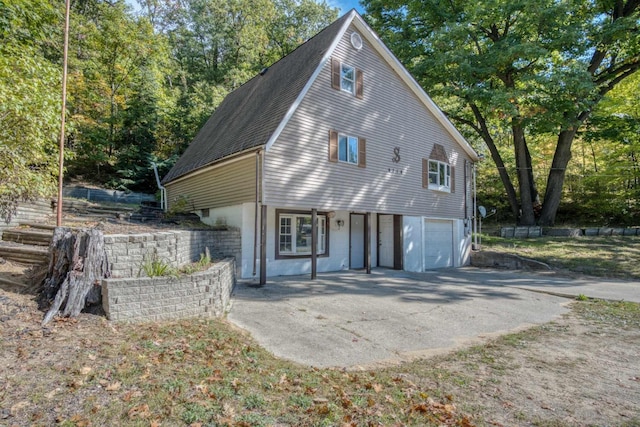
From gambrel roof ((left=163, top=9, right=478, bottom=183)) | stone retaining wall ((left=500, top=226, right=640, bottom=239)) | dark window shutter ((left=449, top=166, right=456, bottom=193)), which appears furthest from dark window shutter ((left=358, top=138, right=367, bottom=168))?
stone retaining wall ((left=500, top=226, right=640, bottom=239))

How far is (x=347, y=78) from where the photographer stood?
11852mm

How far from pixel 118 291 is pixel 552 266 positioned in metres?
15.1

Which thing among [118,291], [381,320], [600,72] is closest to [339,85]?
[381,320]

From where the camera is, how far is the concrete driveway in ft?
16.6

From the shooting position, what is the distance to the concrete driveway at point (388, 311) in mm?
5070

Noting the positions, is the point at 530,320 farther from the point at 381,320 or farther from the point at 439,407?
the point at 439,407

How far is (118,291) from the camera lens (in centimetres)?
496

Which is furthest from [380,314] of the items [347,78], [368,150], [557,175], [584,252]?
[557,175]

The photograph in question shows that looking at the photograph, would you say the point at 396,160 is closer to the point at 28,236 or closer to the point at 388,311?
the point at 388,311

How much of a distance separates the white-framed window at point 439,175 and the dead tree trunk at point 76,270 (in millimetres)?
12417

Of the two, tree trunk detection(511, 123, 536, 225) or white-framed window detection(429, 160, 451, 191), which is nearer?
white-framed window detection(429, 160, 451, 191)

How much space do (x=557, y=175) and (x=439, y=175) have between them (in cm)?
915

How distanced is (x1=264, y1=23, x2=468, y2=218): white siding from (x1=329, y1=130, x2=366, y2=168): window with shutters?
0.61 feet

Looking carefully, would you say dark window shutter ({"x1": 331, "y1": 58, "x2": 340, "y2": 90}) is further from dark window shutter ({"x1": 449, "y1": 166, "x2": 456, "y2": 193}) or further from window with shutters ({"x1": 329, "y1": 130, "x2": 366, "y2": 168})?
dark window shutter ({"x1": 449, "y1": 166, "x2": 456, "y2": 193})
